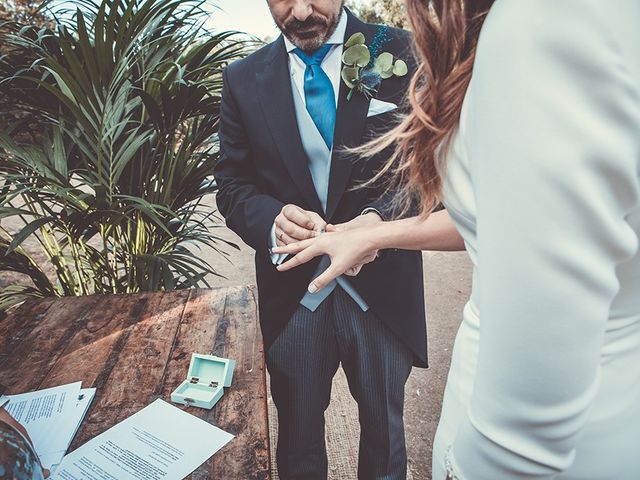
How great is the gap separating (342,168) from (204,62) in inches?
58.5

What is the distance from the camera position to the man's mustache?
4.69 feet

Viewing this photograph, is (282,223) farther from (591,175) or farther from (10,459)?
(591,175)

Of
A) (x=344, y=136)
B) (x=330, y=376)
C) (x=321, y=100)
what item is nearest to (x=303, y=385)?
(x=330, y=376)

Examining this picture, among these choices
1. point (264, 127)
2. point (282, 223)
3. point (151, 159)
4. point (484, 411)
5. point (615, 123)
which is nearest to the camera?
point (615, 123)

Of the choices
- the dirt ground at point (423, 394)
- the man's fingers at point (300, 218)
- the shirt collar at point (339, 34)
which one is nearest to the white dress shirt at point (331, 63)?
the shirt collar at point (339, 34)

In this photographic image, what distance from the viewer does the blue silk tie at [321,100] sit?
4.76 ft

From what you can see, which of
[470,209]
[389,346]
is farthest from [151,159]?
[470,209]

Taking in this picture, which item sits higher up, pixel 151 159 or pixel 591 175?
pixel 591 175

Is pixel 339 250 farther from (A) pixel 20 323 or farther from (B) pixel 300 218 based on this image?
(A) pixel 20 323

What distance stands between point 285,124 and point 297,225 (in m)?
0.36

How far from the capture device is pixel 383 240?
1.12m

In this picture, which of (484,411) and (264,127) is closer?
(484,411)

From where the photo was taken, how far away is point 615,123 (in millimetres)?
304

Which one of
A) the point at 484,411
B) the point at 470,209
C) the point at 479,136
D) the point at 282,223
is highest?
the point at 479,136
